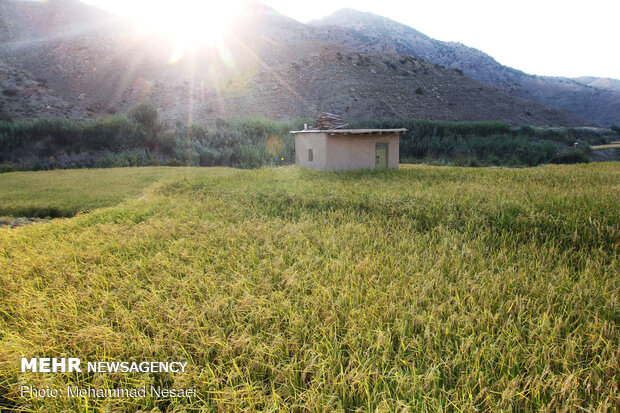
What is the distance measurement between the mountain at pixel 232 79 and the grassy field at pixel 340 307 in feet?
108

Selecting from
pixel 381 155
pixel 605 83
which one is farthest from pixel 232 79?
pixel 605 83

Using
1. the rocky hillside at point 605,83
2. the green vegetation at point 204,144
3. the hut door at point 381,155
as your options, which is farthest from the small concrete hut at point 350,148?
the rocky hillside at point 605,83

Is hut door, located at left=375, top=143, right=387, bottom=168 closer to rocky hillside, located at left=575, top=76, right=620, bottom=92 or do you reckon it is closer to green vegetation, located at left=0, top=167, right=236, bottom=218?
green vegetation, located at left=0, top=167, right=236, bottom=218

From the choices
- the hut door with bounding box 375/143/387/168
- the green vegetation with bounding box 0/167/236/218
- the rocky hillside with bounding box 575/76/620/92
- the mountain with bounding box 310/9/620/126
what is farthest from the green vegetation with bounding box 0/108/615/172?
the rocky hillside with bounding box 575/76/620/92

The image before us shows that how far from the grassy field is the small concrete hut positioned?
7.62 metres

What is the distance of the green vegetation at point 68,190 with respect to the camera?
32.1 feet

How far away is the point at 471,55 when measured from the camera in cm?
7581

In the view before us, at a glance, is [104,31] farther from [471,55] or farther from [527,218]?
[471,55]

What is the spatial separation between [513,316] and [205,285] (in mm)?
3093

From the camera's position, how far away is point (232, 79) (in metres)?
43.8

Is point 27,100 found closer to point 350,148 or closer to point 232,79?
point 232,79

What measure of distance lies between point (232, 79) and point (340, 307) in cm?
4597

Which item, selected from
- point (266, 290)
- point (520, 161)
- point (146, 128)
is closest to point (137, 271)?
point (266, 290)

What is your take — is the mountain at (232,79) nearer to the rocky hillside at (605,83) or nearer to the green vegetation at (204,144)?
the green vegetation at (204,144)
